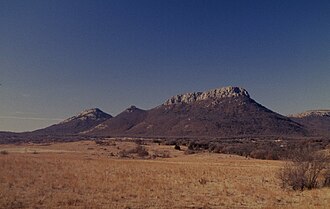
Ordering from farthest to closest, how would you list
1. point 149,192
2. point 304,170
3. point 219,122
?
point 219,122 < point 304,170 < point 149,192

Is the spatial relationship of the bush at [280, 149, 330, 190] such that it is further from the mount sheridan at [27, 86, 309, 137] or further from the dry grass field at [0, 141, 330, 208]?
the mount sheridan at [27, 86, 309, 137]

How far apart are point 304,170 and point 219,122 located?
13611 cm

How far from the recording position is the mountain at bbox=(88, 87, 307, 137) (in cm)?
15225

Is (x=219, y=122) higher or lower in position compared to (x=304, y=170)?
higher

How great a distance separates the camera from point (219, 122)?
530ft

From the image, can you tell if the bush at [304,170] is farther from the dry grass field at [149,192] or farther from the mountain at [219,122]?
the mountain at [219,122]

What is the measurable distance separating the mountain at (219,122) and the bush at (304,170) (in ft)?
390

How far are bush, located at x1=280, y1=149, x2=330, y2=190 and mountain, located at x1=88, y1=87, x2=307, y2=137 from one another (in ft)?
390

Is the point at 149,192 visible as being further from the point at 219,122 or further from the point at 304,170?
the point at 219,122

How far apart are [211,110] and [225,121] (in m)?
21.4

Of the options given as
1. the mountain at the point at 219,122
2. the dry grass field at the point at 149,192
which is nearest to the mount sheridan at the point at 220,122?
the mountain at the point at 219,122

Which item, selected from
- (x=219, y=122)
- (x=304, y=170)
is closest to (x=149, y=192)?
(x=304, y=170)

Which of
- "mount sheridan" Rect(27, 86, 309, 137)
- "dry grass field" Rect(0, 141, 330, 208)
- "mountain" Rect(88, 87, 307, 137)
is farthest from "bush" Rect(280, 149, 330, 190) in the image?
"mount sheridan" Rect(27, 86, 309, 137)

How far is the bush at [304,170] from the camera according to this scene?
2575 centimetres
